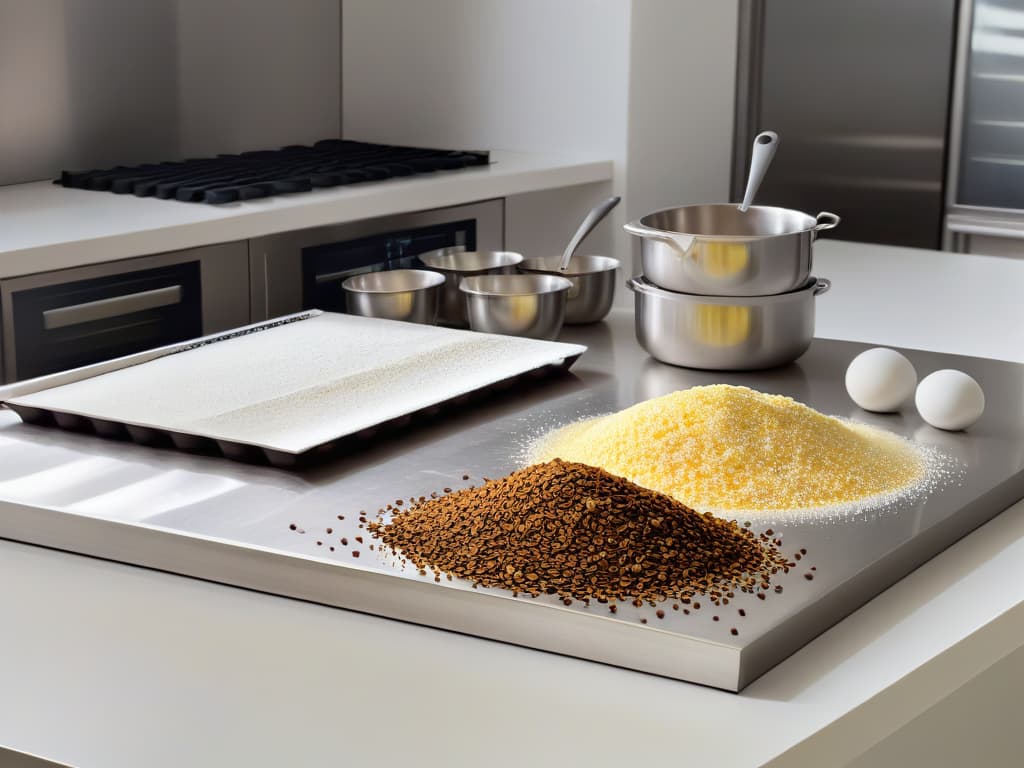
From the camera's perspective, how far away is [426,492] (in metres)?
1.01

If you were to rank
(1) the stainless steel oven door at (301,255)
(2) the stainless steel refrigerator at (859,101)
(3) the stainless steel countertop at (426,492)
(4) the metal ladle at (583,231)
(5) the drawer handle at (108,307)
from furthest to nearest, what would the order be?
(2) the stainless steel refrigerator at (859,101)
(1) the stainless steel oven door at (301,255)
(5) the drawer handle at (108,307)
(4) the metal ladle at (583,231)
(3) the stainless steel countertop at (426,492)

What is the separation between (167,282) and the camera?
1839mm

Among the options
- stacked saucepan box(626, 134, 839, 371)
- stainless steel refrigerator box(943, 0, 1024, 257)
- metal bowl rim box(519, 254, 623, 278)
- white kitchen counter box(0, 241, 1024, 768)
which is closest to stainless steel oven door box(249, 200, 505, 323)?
metal bowl rim box(519, 254, 623, 278)

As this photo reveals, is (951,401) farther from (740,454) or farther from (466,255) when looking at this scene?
(466,255)

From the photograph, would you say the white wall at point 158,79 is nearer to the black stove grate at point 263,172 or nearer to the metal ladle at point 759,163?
the black stove grate at point 263,172

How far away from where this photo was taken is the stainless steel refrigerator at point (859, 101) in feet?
10.0

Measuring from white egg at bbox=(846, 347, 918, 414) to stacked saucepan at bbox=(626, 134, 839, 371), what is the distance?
0.15 meters

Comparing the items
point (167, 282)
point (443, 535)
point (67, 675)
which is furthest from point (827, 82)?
point (67, 675)

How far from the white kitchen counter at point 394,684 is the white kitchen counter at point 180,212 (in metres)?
0.81

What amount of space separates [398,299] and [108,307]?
0.49 meters

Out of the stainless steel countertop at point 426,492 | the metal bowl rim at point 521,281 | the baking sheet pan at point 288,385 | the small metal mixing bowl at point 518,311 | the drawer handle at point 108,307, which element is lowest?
the stainless steel countertop at point 426,492

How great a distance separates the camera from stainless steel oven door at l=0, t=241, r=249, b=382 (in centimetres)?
165

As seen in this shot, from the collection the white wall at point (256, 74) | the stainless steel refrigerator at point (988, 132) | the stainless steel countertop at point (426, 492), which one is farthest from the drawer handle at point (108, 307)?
the stainless steel refrigerator at point (988, 132)

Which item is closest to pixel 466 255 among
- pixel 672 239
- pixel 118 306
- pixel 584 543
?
pixel 672 239
